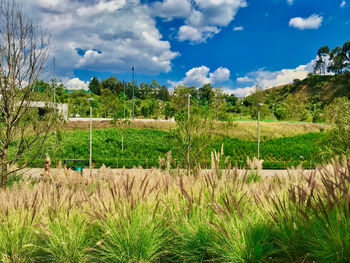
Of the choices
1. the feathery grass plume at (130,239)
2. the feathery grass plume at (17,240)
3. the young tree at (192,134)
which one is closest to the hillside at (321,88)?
the young tree at (192,134)

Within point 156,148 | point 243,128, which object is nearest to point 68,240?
point 156,148

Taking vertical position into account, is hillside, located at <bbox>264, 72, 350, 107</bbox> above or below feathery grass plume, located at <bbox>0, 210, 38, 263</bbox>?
above

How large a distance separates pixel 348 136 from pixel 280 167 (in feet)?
44.8

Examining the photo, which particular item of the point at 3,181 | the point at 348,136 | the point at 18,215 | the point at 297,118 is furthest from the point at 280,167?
the point at 297,118

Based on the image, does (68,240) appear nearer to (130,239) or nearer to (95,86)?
(130,239)

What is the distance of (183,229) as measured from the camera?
9.09 feet

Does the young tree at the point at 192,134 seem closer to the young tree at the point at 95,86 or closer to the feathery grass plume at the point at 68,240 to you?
the feathery grass plume at the point at 68,240

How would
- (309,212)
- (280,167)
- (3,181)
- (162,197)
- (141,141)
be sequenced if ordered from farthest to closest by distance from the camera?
(141,141), (280,167), (3,181), (162,197), (309,212)

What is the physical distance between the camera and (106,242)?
2797 mm

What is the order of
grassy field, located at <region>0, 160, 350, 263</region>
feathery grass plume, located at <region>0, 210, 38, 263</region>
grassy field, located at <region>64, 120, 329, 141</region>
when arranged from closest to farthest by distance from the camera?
grassy field, located at <region>0, 160, 350, 263</region> < feathery grass plume, located at <region>0, 210, 38, 263</region> < grassy field, located at <region>64, 120, 329, 141</region>

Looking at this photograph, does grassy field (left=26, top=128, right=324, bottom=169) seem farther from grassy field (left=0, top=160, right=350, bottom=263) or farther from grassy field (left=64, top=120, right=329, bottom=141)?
grassy field (left=0, top=160, right=350, bottom=263)

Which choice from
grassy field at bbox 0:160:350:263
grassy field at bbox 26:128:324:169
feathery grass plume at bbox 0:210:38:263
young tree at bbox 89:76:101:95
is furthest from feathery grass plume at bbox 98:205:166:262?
young tree at bbox 89:76:101:95

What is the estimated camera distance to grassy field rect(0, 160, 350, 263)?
7.91 feet

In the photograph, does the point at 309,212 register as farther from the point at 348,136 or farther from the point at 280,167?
the point at 280,167
